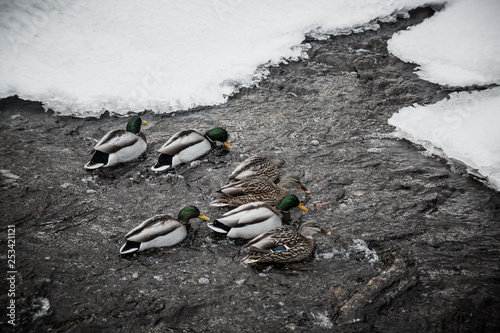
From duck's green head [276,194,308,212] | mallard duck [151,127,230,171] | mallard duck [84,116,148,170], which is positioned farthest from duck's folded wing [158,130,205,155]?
duck's green head [276,194,308,212]

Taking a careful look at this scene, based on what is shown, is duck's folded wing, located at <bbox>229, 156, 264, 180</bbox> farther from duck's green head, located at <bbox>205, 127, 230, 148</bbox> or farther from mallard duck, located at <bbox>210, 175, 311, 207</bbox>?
duck's green head, located at <bbox>205, 127, 230, 148</bbox>

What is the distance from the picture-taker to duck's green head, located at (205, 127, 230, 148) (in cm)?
651

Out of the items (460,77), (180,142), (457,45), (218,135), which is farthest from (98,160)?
(457,45)

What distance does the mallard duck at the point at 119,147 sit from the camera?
622 centimetres

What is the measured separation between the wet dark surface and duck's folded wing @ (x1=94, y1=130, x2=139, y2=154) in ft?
1.13

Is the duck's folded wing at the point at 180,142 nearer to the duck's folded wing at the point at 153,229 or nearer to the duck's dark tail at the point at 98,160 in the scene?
the duck's dark tail at the point at 98,160

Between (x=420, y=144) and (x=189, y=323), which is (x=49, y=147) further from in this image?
(x=420, y=144)

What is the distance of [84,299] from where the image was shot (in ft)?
13.0

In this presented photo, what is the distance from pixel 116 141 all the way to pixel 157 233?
2.35 m

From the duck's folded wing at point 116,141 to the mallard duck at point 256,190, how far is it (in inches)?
76.6

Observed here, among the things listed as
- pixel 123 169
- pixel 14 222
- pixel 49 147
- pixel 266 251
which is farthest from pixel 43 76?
pixel 266 251

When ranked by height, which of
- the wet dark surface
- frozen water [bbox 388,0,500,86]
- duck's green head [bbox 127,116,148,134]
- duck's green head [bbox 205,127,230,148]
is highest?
frozen water [bbox 388,0,500,86]

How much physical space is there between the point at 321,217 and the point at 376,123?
2.69 metres

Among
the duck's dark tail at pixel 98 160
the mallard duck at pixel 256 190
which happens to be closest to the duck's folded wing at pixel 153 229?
the mallard duck at pixel 256 190
